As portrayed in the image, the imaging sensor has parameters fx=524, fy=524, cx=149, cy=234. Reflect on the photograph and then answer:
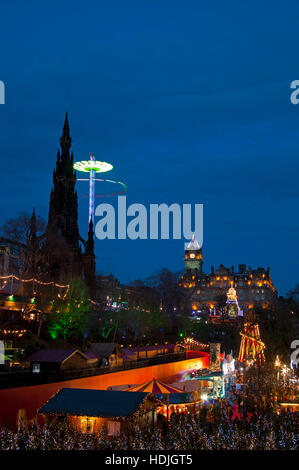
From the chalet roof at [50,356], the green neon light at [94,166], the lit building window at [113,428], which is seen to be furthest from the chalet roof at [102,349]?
the green neon light at [94,166]

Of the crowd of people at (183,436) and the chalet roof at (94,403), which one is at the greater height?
the chalet roof at (94,403)

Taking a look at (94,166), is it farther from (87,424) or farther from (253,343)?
(87,424)

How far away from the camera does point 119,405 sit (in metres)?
18.7

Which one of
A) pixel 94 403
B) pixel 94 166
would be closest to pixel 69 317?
pixel 94 403

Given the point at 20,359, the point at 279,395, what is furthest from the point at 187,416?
the point at 20,359

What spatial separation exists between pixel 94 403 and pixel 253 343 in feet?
94.0

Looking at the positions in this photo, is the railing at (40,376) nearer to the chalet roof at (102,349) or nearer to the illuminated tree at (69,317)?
the chalet roof at (102,349)

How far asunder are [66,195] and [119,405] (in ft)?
215

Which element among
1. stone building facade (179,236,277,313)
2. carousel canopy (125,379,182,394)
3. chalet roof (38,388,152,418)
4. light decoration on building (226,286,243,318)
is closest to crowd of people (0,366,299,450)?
chalet roof (38,388,152,418)

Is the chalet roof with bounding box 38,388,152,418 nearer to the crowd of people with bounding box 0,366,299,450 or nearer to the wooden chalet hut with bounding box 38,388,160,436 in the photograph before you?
the wooden chalet hut with bounding box 38,388,160,436

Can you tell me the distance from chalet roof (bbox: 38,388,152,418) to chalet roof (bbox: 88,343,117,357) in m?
17.4

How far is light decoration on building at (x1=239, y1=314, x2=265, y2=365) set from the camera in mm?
42931

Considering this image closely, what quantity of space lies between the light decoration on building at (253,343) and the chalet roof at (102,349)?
11.4 metres

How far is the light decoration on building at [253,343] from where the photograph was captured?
42.9m
